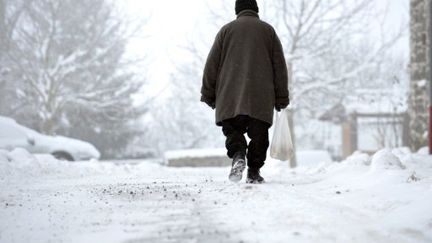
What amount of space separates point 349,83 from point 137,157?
14182mm

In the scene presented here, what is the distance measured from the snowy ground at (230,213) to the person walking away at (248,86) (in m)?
0.55

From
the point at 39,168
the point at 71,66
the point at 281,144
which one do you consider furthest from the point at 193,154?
the point at 281,144

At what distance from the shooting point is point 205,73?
5605 millimetres

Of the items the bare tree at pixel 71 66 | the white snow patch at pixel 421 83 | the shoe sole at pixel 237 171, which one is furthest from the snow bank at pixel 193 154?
the shoe sole at pixel 237 171

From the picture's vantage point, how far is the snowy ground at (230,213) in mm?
2793

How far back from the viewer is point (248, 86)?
5.34m

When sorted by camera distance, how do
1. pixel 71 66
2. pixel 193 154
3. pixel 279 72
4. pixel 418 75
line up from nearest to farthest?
1. pixel 279 72
2. pixel 418 75
3. pixel 193 154
4. pixel 71 66

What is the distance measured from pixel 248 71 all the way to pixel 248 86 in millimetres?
148

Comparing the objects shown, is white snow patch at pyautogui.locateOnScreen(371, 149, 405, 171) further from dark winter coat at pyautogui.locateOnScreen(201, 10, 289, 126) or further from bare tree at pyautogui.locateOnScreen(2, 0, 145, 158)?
bare tree at pyautogui.locateOnScreen(2, 0, 145, 158)

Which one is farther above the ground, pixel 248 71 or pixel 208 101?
pixel 248 71

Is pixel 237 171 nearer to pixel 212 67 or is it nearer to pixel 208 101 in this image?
pixel 208 101

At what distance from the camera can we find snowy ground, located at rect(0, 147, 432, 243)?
2.79 metres

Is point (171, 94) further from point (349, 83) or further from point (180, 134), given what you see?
point (349, 83)

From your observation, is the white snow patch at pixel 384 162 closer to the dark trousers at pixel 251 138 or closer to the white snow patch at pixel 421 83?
the dark trousers at pixel 251 138
